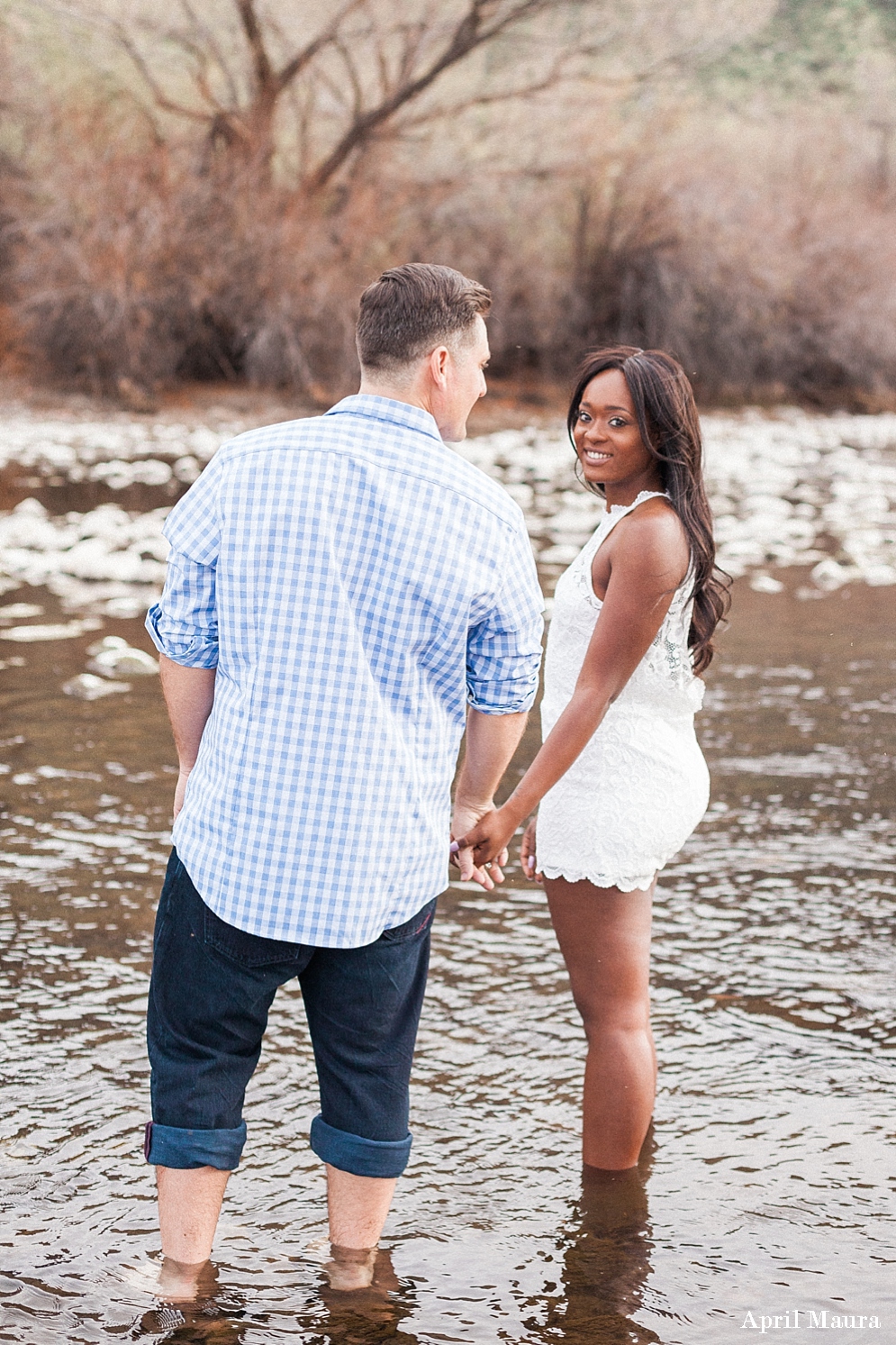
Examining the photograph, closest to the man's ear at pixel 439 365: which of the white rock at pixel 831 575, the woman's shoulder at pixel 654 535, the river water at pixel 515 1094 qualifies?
the woman's shoulder at pixel 654 535

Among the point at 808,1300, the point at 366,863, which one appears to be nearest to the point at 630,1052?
the point at 808,1300

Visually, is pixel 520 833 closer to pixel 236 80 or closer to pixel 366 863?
pixel 366 863

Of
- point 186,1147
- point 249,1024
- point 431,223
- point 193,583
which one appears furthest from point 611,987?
point 431,223

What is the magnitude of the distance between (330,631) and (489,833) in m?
0.53

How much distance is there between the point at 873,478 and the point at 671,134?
468 inches

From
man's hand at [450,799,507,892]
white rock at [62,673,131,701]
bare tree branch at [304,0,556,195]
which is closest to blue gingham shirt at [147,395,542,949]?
man's hand at [450,799,507,892]

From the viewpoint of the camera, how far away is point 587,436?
2.77 meters

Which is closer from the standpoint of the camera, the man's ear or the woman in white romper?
the man's ear

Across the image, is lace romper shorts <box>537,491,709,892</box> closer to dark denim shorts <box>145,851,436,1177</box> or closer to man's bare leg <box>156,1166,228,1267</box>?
dark denim shorts <box>145,851,436,1177</box>

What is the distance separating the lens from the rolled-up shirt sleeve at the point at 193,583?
2191mm

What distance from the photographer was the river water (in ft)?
8.39

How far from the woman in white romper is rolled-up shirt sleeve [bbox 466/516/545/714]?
30 centimetres

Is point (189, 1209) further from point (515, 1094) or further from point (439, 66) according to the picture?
point (439, 66)

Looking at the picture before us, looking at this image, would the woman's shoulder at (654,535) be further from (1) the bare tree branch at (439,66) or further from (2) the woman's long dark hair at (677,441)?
(1) the bare tree branch at (439,66)
